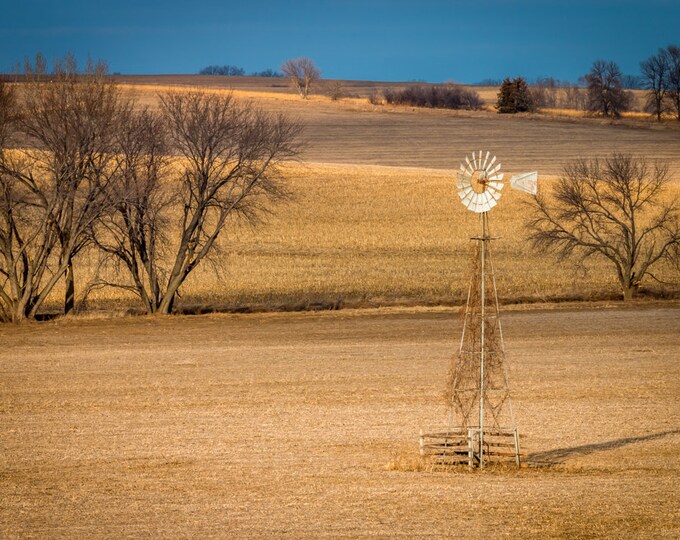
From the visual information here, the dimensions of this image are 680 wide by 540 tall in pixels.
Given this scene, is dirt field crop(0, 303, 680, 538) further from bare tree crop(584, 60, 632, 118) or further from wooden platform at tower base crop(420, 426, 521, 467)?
bare tree crop(584, 60, 632, 118)

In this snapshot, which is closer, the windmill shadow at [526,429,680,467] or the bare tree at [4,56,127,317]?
the windmill shadow at [526,429,680,467]

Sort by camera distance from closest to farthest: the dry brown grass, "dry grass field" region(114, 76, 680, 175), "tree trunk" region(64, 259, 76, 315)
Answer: "tree trunk" region(64, 259, 76, 315) → the dry brown grass → "dry grass field" region(114, 76, 680, 175)

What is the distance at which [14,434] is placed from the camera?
55.6 ft

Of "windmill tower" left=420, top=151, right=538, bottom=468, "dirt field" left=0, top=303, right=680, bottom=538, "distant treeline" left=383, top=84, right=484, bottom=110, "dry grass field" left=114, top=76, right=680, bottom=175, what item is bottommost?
"dirt field" left=0, top=303, right=680, bottom=538

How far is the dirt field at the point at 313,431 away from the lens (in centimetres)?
1159

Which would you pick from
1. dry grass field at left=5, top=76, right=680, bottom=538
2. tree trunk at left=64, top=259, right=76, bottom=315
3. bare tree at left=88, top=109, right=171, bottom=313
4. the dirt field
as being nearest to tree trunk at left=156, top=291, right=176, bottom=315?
bare tree at left=88, top=109, right=171, bottom=313

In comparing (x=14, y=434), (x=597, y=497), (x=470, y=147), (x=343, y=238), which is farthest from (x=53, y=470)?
(x=470, y=147)

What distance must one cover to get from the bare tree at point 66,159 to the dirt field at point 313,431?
2.45 meters

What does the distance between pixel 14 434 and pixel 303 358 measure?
9.81 m

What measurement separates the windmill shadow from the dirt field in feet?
0.20

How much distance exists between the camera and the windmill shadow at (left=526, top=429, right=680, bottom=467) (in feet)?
48.2

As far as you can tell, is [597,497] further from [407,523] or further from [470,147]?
[470,147]

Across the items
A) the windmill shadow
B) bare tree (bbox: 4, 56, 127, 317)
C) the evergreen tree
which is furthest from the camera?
the evergreen tree

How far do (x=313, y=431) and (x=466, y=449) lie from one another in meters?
3.35
